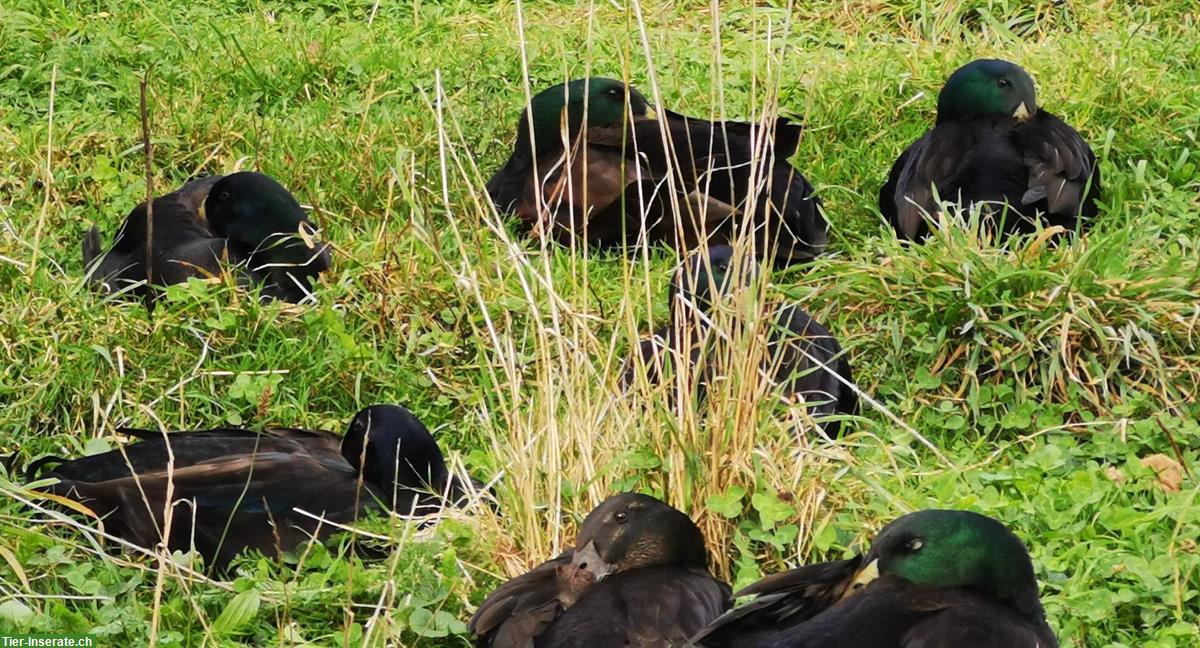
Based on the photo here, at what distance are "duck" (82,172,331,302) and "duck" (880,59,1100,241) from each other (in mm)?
2160

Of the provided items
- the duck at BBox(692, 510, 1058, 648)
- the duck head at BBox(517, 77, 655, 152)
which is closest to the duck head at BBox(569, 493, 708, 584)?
the duck at BBox(692, 510, 1058, 648)

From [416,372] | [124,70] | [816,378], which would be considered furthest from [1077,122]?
[124,70]

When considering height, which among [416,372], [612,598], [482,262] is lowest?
[416,372]

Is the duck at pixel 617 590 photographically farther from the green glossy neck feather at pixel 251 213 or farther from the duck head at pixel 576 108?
the duck head at pixel 576 108

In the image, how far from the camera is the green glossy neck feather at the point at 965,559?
377 centimetres

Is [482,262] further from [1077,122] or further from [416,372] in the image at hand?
[1077,122]

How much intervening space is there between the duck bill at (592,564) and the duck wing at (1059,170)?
298cm

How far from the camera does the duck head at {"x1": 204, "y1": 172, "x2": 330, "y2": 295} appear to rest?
630cm

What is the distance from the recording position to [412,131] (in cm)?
714

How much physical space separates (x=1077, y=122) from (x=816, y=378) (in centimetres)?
245

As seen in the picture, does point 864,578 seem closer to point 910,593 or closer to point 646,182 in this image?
point 910,593

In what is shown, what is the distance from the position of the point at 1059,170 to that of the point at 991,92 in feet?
1.63

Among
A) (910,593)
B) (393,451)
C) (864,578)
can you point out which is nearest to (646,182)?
(393,451)

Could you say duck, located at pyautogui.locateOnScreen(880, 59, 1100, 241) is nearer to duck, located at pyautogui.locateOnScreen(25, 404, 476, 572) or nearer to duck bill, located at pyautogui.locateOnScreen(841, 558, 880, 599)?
duck, located at pyautogui.locateOnScreen(25, 404, 476, 572)
